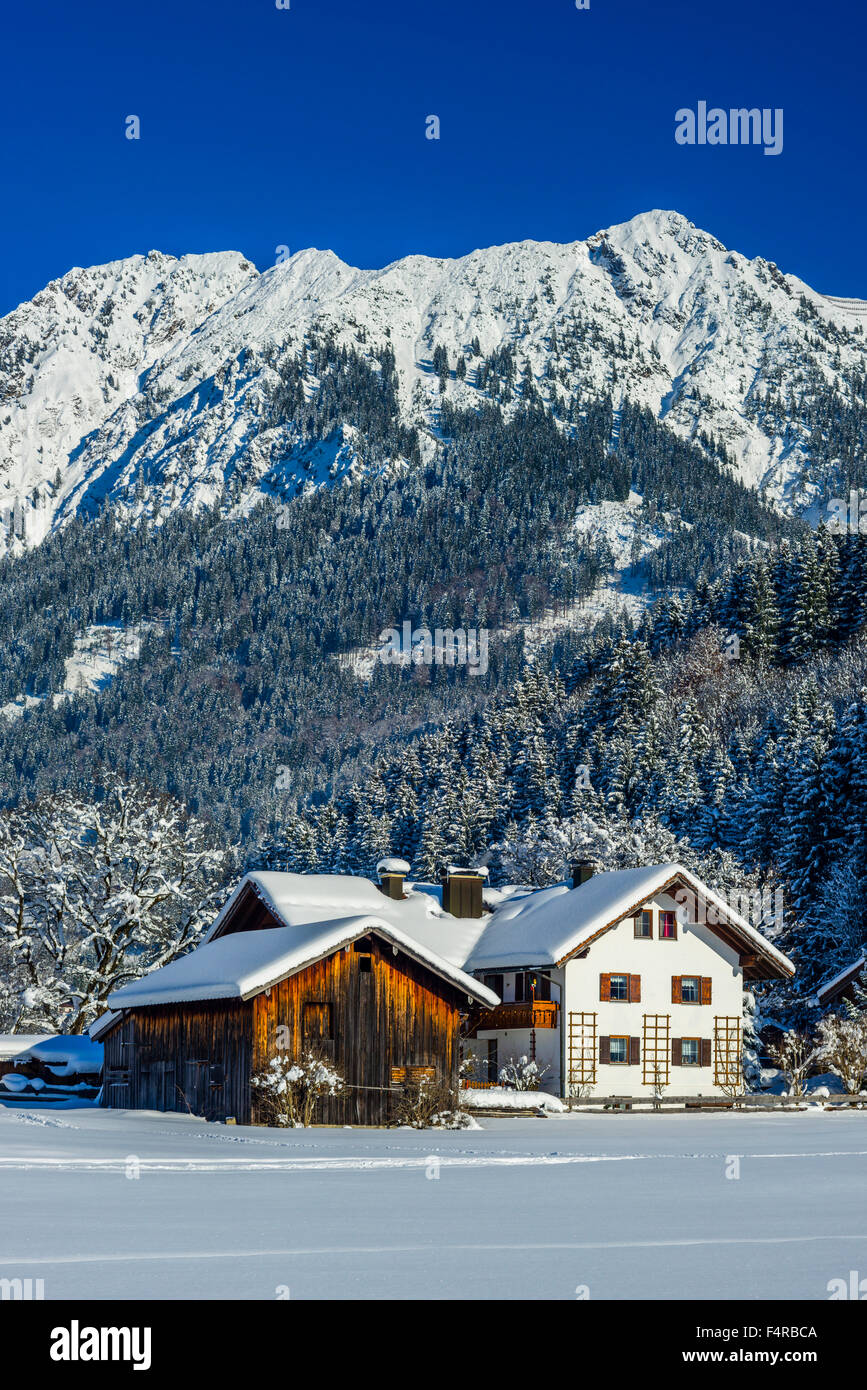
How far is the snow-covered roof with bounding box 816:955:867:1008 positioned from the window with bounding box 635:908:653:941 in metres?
11.1

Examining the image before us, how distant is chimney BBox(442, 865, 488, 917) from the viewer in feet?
197

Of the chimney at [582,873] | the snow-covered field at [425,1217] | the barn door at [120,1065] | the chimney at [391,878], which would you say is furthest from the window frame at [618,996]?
the snow-covered field at [425,1217]

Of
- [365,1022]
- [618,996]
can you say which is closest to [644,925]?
[618,996]

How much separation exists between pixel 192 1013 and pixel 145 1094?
370 cm

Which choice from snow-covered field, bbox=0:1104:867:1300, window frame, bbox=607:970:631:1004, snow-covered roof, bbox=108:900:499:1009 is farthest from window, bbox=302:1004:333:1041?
window frame, bbox=607:970:631:1004

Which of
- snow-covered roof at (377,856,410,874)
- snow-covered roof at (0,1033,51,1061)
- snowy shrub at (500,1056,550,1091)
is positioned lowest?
snowy shrub at (500,1056,550,1091)

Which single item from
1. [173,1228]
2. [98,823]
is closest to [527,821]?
[98,823]

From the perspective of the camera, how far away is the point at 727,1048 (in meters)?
55.1

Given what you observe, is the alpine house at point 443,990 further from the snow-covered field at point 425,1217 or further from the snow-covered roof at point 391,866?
the snow-covered field at point 425,1217

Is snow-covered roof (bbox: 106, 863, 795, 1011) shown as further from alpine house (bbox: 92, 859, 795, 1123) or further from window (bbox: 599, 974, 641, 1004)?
window (bbox: 599, 974, 641, 1004)

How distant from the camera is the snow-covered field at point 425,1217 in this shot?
11094 millimetres

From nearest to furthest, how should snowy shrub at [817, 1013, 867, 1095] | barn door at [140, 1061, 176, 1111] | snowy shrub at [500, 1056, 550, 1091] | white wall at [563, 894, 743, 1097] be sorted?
barn door at [140, 1061, 176, 1111], snowy shrub at [817, 1013, 867, 1095], snowy shrub at [500, 1056, 550, 1091], white wall at [563, 894, 743, 1097]
